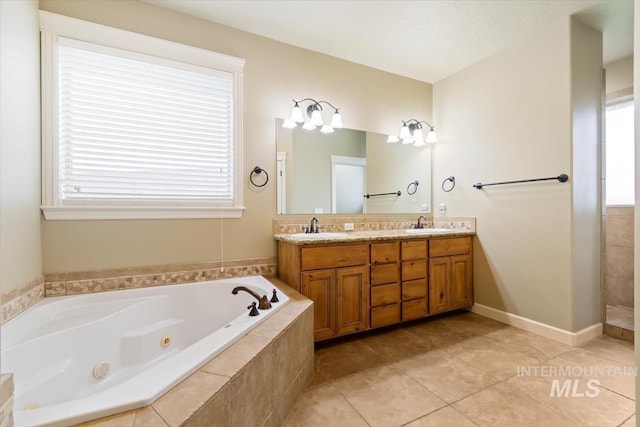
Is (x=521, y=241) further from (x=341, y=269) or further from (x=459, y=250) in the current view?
(x=341, y=269)

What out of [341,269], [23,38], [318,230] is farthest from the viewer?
[318,230]

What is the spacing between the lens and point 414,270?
2.53 m

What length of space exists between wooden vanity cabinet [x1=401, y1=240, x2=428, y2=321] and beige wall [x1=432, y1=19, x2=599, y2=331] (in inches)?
28.1

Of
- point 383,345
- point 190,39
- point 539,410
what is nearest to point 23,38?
point 190,39

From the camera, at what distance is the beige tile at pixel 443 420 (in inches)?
55.3

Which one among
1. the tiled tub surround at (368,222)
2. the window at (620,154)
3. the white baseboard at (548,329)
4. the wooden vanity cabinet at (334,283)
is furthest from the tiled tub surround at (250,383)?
the window at (620,154)

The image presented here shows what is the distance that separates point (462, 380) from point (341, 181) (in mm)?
1821

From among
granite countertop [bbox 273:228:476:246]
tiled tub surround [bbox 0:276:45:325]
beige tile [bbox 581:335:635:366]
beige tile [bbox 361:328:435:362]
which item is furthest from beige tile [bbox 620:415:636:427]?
tiled tub surround [bbox 0:276:45:325]

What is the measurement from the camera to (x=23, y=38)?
1.62 meters

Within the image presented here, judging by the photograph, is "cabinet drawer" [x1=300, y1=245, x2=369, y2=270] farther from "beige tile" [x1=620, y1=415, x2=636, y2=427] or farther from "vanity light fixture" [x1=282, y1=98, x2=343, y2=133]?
"beige tile" [x1=620, y1=415, x2=636, y2=427]

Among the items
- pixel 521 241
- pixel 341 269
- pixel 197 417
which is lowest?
pixel 197 417

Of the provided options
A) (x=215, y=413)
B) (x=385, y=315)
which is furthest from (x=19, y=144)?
(x=385, y=315)

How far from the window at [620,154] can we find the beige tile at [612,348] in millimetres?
1374

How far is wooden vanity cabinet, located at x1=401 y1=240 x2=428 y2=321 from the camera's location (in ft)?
8.13
